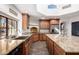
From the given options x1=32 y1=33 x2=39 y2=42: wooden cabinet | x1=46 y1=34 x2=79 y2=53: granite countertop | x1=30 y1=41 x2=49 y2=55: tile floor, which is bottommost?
x1=30 y1=41 x2=49 y2=55: tile floor

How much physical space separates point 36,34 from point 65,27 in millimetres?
2728

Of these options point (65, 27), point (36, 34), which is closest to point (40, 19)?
point (36, 34)

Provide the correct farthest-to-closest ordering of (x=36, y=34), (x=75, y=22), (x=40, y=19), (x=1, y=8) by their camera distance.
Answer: (x=40, y=19), (x=36, y=34), (x=75, y=22), (x=1, y=8)

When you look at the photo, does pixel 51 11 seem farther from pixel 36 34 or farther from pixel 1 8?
pixel 1 8

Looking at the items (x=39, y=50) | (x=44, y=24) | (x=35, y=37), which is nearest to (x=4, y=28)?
(x=39, y=50)

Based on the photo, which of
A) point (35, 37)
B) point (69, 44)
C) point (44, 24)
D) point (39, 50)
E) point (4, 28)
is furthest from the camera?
point (44, 24)

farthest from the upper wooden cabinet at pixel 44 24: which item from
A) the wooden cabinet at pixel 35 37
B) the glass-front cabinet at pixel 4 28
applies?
the glass-front cabinet at pixel 4 28

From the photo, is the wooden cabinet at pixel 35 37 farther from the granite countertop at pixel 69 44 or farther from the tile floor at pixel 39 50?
the granite countertop at pixel 69 44

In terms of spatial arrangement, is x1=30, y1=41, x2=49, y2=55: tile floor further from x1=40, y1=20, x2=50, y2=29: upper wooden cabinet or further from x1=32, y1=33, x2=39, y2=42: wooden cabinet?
x1=40, y1=20, x2=50, y2=29: upper wooden cabinet

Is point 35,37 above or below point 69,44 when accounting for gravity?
below

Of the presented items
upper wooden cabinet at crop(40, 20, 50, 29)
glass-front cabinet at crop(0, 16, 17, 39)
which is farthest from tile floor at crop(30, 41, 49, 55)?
upper wooden cabinet at crop(40, 20, 50, 29)

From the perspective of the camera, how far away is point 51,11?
710 centimetres

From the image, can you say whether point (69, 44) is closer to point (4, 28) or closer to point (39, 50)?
Result: point (4, 28)
